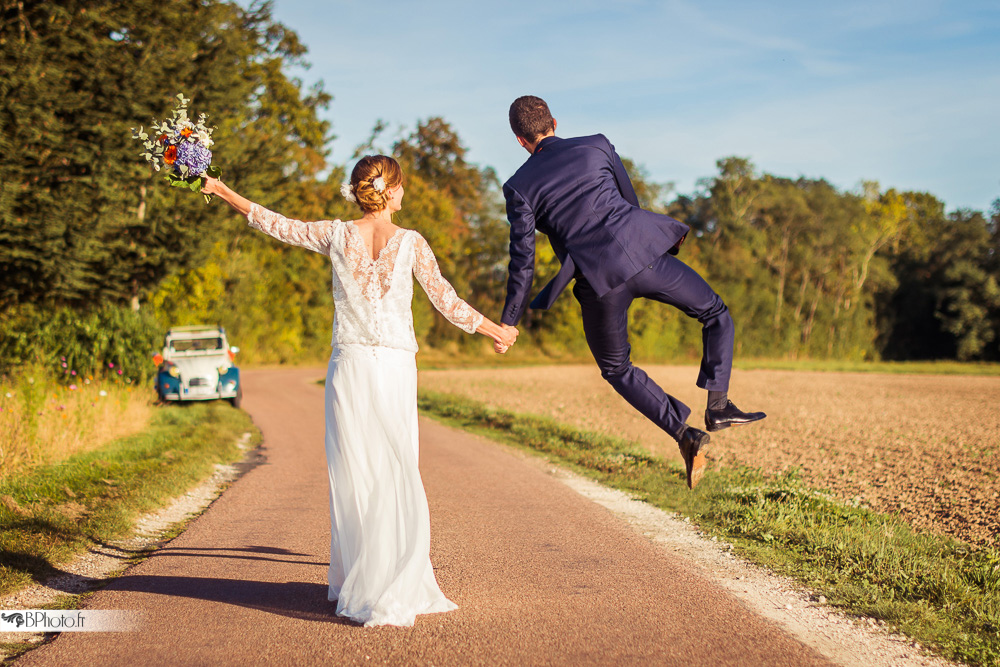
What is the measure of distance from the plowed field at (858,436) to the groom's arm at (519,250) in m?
5.40

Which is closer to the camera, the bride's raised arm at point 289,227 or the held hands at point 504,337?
the bride's raised arm at point 289,227

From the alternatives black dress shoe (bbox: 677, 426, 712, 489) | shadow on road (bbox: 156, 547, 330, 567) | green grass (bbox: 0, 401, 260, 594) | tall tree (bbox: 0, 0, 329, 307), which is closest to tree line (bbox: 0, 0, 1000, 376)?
tall tree (bbox: 0, 0, 329, 307)

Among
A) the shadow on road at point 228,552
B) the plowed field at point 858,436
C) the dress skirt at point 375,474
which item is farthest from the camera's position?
the plowed field at point 858,436

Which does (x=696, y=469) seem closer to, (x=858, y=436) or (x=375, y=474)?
(x=375, y=474)

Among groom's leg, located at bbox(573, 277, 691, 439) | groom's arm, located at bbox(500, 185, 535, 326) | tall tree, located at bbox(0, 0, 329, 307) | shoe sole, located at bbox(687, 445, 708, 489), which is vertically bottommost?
shoe sole, located at bbox(687, 445, 708, 489)

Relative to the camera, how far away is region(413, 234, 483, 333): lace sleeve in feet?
14.9

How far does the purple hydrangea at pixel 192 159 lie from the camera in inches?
195

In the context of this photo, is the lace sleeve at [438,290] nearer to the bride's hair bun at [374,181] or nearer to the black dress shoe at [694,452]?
the bride's hair bun at [374,181]

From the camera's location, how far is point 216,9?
23.3 metres

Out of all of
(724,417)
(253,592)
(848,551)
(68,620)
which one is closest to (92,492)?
(68,620)

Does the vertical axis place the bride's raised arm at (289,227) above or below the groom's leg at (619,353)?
above

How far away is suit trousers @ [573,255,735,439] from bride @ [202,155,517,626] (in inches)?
47.6

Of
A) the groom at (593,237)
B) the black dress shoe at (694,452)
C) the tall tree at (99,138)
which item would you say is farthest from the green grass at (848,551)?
the tall tree at (99,138)

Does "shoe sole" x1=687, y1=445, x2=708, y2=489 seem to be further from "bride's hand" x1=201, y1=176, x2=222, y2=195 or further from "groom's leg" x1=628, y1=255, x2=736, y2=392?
"bride's hand" x1=201, y1=176, x2=222, y2=195
